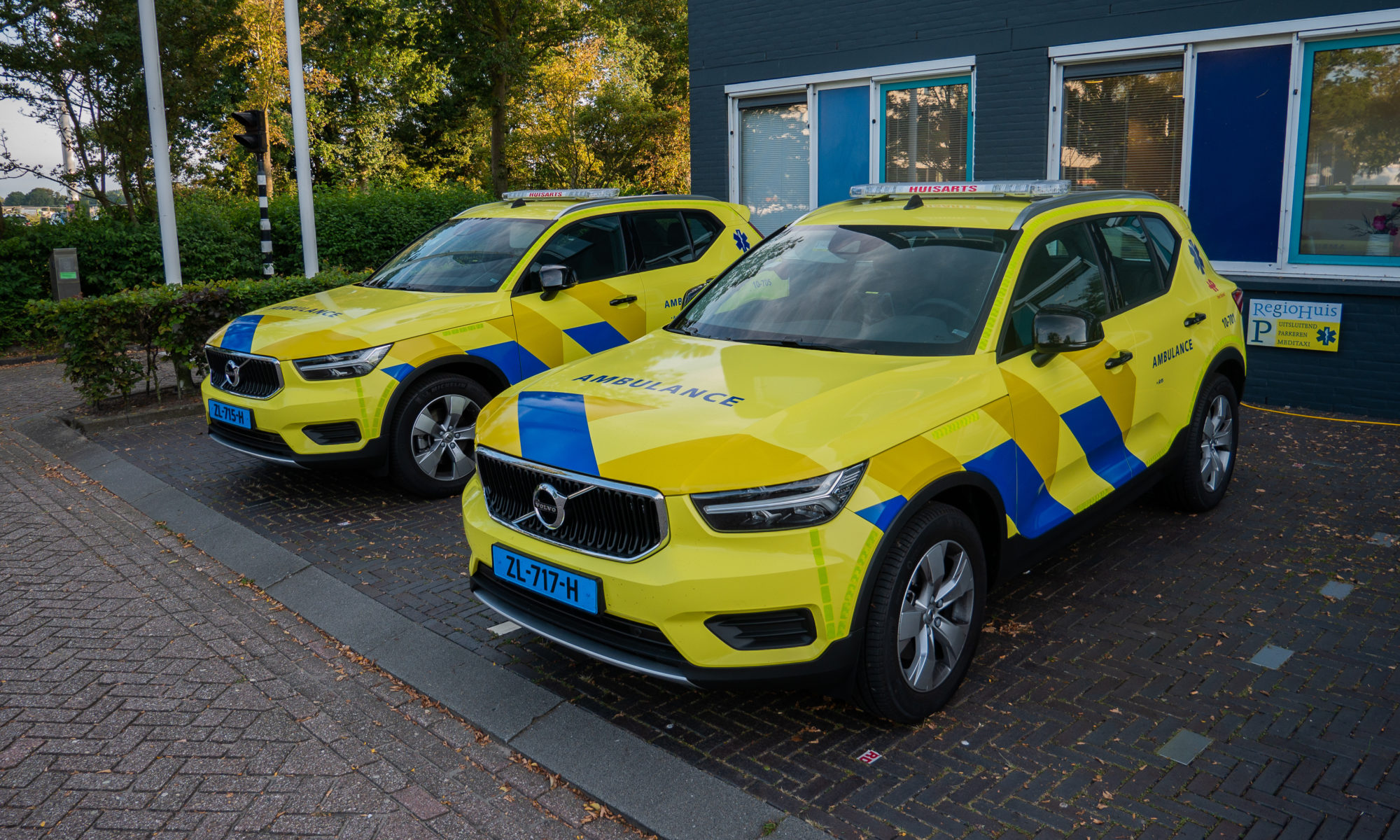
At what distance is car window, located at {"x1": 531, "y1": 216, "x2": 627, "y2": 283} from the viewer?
23.9 ft

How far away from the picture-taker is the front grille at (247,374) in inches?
251

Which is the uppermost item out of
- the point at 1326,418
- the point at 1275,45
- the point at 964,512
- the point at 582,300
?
the point at 1275,45

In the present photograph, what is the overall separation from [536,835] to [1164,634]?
2873 millimetres

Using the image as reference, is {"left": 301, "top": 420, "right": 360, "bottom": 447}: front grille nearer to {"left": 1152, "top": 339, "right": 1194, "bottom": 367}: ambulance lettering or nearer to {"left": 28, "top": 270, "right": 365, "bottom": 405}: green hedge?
{"left": 28, "top": 270, "right": 365, "bottom": 405}: green hedge

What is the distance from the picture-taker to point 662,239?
7.99 meters

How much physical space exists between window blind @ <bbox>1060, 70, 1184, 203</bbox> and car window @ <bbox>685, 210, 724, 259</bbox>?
3.69 meters

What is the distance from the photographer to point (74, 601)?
5223mm

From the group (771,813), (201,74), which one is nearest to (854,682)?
(771,813)

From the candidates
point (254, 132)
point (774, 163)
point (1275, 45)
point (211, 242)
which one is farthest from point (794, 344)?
point (211, 242)

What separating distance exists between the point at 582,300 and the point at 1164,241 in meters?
3.77

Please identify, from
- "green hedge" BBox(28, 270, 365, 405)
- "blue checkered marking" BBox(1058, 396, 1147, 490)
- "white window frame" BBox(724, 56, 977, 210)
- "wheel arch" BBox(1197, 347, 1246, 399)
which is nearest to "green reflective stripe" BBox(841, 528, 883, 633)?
"blue checkered marking" BBox(1058, 396, 1147, 490)

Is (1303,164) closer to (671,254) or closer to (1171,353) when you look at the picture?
(1171,353)

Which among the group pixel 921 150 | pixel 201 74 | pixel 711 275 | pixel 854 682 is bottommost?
pixel 854 682

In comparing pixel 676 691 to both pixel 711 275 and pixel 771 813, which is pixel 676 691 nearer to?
pixel 771 813
